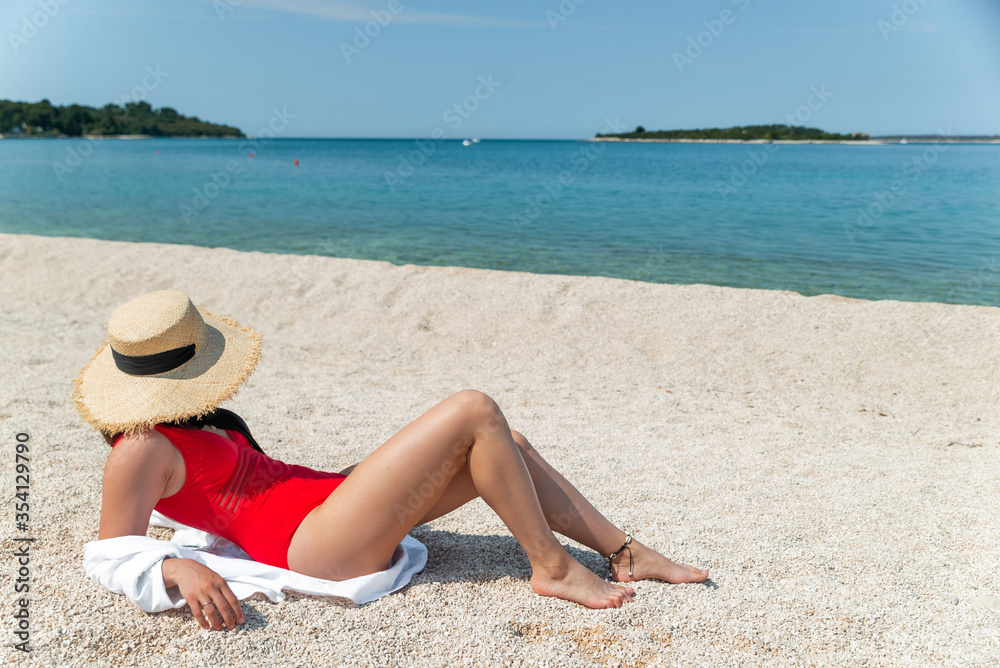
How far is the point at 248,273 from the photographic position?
30.6 feet

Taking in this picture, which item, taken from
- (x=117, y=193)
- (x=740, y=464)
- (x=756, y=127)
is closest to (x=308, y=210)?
(x=117, y=193)

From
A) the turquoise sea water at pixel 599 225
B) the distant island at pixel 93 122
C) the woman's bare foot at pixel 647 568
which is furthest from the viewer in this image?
the distant island at pixel 93 122

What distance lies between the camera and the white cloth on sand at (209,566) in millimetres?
2213

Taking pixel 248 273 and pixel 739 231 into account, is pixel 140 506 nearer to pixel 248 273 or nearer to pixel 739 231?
pixel 248 273

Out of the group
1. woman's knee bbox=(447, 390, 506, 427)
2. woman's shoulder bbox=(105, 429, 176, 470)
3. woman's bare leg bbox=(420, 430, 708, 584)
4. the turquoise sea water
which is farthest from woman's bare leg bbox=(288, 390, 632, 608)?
the turquoise sea water

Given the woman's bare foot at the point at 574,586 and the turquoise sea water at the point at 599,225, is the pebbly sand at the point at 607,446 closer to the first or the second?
the woman's bare foot at the point at 574,586

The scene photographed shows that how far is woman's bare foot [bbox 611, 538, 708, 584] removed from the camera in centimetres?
284

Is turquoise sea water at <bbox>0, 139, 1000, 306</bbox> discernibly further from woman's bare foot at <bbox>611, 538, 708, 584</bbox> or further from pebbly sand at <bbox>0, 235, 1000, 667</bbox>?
woman's bare foot at <bbox>611, 538, 708, 584</bbox>

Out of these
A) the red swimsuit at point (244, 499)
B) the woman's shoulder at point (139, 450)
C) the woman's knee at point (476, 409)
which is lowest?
the red swimsuit at point (244, 499)

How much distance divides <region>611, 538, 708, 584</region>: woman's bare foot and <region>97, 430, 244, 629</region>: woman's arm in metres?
1.56

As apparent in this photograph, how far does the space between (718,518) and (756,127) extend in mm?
150341

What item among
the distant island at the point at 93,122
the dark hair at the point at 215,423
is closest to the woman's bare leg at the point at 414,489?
the dark hair at the point at 215,423

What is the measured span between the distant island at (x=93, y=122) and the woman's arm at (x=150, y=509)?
94.5 meters

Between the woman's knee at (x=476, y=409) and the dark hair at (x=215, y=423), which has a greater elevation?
the woman's knee at (x=476, y=409)
